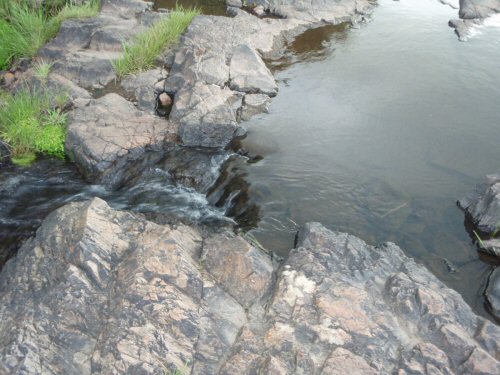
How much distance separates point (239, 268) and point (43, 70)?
6211mm

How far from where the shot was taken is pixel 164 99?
866 centimetres

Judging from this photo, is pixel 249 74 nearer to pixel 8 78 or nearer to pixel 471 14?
pixel 8 78

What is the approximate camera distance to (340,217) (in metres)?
6.71

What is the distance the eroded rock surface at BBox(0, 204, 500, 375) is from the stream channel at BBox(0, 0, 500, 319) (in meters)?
1.21

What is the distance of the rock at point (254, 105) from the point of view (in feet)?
28.8

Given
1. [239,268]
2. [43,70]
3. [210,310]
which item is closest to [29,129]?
[43,70]

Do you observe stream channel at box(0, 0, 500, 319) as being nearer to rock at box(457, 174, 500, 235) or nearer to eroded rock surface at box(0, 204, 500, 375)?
rock at box(457, 174, 500, 235)

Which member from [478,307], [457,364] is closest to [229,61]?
[478,307]

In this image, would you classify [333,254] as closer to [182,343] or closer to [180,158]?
[182,343]

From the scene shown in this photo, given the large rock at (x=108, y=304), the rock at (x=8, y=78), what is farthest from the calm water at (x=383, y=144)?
the rock at (x=8, y=78)

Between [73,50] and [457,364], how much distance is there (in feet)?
29.4

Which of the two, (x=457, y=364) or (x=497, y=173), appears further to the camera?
(x=497, y=173)

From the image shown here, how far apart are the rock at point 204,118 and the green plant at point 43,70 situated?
2605mm

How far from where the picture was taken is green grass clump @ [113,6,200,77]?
8.99m
